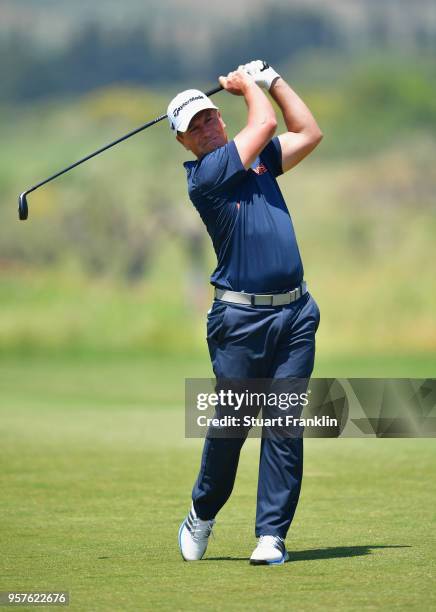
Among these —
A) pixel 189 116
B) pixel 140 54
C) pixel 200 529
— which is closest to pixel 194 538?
pixel 200 529

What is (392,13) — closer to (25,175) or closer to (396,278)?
(25,175)

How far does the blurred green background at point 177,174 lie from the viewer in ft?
85.3

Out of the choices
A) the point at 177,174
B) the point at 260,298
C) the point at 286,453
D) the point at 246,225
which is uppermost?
the point at 177,174

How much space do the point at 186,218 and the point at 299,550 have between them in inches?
1144

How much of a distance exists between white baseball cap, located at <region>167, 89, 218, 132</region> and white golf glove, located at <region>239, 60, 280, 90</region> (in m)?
0.27

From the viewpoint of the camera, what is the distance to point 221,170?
5.51 meters

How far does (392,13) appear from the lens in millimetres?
53656

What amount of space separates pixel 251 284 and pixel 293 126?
30.0 inches

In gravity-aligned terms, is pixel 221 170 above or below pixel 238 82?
below

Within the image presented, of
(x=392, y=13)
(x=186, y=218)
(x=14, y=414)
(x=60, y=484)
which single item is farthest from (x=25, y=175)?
(x=60, y=484)

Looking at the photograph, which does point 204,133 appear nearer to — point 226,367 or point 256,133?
point 256,133

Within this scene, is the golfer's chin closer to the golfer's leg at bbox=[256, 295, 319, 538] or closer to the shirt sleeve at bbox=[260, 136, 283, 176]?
the shirt sleeve at bbox=[260, 136, 283, 176]

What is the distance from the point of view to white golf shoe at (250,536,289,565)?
545 centimetres

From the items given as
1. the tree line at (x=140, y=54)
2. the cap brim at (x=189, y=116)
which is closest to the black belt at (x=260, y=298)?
the cap brim at (x=189, y=116)
